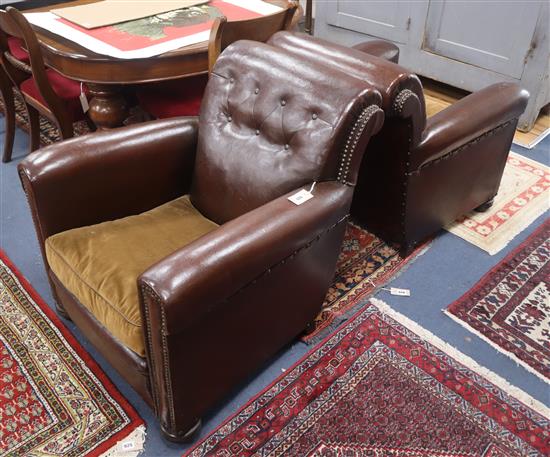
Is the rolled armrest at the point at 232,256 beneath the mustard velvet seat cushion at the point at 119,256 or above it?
above

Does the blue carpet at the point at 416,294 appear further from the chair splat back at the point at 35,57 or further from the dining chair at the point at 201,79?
the dining chair at the point at 201,79

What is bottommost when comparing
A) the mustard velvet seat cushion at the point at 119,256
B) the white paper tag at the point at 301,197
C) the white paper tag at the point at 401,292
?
the white paper tag at the point at 401,292

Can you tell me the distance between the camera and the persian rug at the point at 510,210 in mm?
2215

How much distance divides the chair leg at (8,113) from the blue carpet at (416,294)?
6.2 inches

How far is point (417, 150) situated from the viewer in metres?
1.77

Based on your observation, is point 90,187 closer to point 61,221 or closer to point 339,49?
point 61,221

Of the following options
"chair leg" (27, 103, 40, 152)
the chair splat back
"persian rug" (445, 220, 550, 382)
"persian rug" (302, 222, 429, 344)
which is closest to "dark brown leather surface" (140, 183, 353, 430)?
"persian rug" (302, 222, 429, 344)

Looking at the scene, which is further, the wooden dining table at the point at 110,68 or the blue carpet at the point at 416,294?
the wooden dining table at the point at 110,68

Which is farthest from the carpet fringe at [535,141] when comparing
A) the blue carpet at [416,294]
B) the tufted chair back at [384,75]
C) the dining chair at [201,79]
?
the dining chair at [201,79]

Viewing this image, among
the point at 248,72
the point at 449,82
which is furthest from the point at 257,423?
the point at 449,82

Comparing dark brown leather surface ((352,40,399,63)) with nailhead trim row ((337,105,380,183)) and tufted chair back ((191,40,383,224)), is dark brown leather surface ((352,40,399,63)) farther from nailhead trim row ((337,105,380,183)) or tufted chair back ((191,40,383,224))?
nailhead trim row ((337,105,380,183))

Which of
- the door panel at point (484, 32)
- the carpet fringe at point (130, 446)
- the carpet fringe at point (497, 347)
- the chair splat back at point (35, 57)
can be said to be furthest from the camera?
the door panel at point (484, 32)

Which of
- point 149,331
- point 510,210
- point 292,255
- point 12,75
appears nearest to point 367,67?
point 292,255

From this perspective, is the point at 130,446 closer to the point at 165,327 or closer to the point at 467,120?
the point at 165,327
